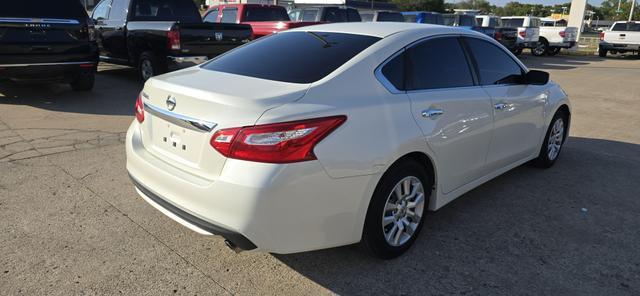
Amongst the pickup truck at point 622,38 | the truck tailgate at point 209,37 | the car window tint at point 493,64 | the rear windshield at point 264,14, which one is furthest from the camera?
the pickup truck at point 622,38

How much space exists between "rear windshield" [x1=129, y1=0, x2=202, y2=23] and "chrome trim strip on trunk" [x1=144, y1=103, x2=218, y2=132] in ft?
24.7

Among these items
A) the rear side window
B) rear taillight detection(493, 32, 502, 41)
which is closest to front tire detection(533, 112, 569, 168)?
the rear side window

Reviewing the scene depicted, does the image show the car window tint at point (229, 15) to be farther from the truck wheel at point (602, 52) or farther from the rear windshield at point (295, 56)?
the truck wheel at point (602, 52)

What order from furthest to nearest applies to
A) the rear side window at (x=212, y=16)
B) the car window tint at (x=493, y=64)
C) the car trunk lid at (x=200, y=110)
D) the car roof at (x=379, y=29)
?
1. the rear side window at (x=212, y=16)
2. the car window tint at (x=493, y=64)
3. the car roof at (x=379, y=29)
4. the car trunk lid at (x=200, y=110)

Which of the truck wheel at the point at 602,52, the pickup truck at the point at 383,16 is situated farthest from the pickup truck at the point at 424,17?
the truck wheel at the point at 602,52

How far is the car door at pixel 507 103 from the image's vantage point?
4.04m

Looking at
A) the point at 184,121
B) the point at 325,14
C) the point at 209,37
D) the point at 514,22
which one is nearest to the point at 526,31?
the point at 514,22

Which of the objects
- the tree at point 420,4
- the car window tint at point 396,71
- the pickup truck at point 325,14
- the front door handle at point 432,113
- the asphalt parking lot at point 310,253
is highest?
the tree at point 420,4

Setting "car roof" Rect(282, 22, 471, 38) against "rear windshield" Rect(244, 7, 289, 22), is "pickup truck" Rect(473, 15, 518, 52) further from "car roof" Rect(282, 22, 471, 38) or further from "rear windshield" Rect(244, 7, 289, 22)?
"car roof" Rect(282, 22, 471, 38)

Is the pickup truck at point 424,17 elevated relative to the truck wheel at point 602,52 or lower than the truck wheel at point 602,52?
elevated

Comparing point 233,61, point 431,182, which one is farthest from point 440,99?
point 233,61

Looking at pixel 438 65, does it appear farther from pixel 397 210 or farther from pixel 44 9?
pixel 44 9

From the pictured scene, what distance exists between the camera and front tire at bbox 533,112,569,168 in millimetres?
5164

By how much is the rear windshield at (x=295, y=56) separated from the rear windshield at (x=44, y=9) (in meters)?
5.32
